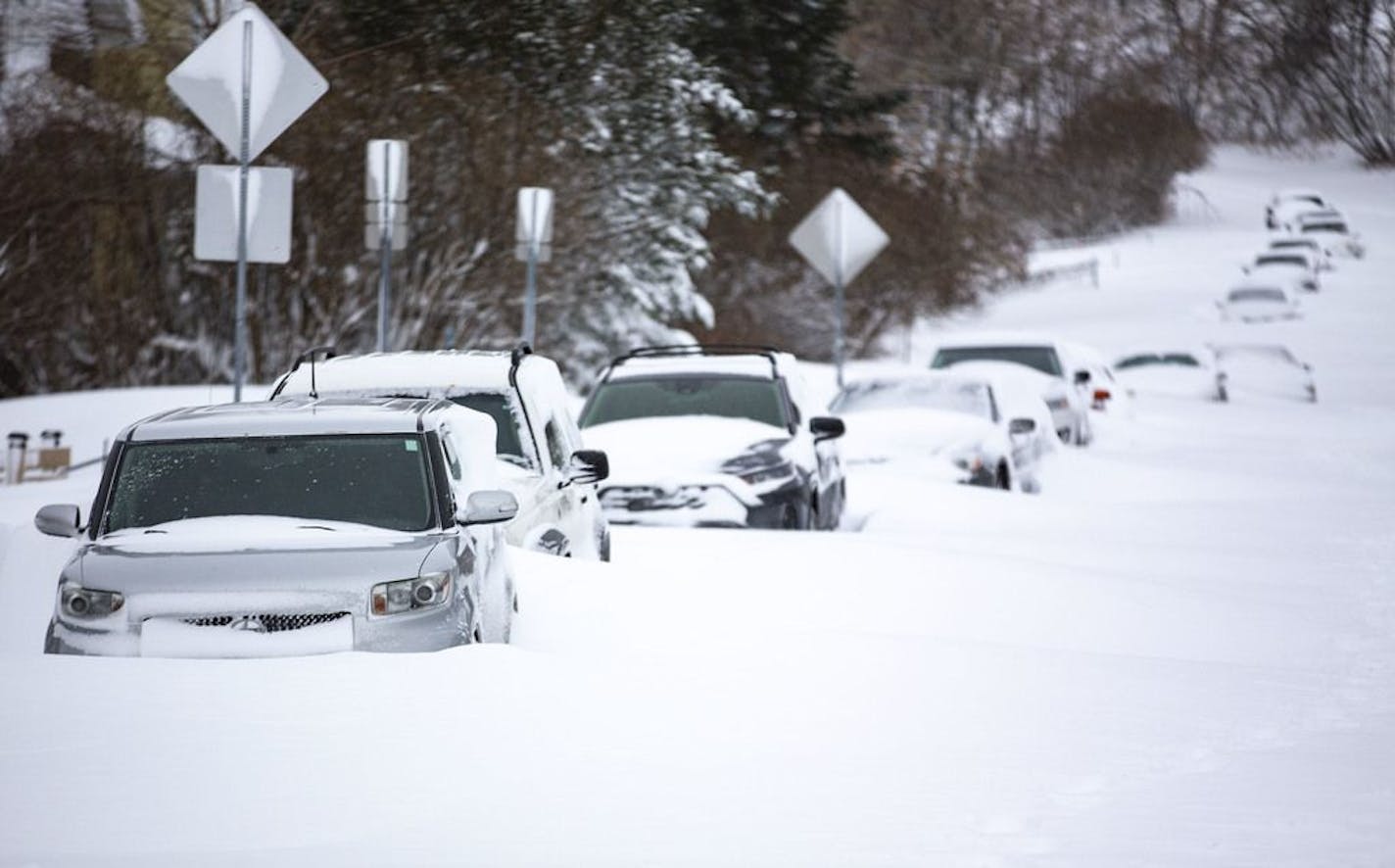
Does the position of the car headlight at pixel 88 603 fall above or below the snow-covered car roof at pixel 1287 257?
above

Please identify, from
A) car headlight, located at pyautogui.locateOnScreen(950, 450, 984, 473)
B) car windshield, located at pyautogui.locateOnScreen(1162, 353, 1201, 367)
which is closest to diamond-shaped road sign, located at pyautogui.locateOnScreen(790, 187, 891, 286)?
car headlight, located at pyautogui.locateOnScreen(950, 450, 984, 473)

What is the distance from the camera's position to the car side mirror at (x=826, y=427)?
609 inches

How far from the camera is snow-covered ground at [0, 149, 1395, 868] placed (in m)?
5.90

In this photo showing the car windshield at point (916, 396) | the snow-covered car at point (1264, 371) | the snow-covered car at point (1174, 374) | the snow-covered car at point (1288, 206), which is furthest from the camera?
the snow-covered car at point (1288, 206)

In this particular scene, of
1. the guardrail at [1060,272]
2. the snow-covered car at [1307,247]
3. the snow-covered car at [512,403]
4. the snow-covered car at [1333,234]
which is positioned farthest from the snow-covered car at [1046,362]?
the snow-covered car at [1333,234]

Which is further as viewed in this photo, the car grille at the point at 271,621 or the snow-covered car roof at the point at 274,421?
the snow-covered car roof at the point at 274,421

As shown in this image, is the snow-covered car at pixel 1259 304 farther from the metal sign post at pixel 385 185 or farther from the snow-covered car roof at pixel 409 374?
the snow-covered car roof at pixel 409 374

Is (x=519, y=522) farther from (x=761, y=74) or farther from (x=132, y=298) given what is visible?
(x=761, y=74)

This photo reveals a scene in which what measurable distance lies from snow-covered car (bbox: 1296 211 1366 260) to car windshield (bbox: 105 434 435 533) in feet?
217

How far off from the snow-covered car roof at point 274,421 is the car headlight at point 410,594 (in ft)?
2.60

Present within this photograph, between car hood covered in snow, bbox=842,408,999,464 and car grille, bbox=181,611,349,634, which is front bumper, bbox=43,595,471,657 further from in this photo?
car hood covered in snow, bbox=842,408,999,464

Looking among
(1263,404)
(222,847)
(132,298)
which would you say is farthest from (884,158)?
(222,847)

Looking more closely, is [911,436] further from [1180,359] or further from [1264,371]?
[1180,359]

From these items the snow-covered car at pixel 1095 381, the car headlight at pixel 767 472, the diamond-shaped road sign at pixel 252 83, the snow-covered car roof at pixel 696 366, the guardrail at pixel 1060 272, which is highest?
the diamond-shaped road sign at pixel 252 83
